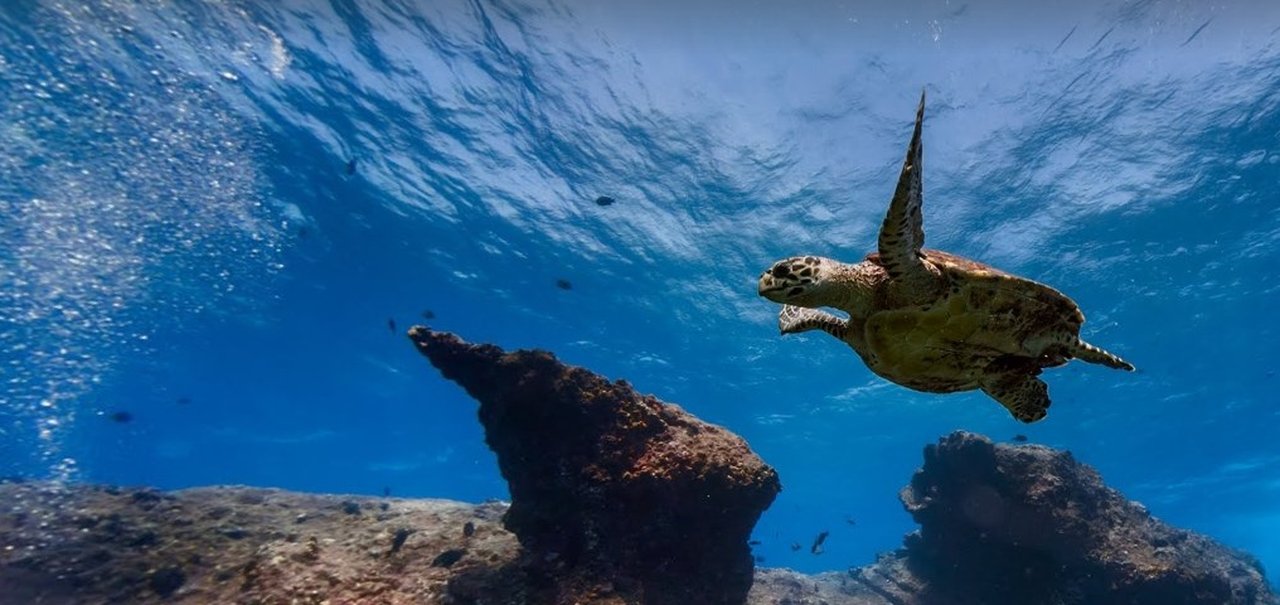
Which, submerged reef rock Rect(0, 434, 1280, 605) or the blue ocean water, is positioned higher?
the blue ocean water

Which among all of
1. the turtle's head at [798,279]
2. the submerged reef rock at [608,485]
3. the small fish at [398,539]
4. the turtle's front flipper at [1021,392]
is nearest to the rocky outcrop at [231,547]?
the small fish at [398,539]

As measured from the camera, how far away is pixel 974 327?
4.74 m

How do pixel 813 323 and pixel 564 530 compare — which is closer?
pixel 813 323

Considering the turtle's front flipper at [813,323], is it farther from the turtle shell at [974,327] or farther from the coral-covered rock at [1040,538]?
the coral-covered rock at [1040,538]

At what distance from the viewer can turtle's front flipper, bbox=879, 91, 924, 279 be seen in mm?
3547

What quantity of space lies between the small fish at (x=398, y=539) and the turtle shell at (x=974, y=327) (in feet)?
24.7

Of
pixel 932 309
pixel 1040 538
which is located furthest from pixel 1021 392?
pixel 1040 538

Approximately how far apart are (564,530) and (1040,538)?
973cm

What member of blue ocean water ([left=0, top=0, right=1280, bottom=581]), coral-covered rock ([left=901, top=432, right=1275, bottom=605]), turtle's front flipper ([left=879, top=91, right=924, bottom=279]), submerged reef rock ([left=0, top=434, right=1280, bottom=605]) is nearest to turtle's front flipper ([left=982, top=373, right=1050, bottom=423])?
turtle's front flipper ([left=879, top=91, right=924, bottom=279])

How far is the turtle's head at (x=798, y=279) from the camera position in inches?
176

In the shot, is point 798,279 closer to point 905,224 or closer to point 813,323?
point 905,224

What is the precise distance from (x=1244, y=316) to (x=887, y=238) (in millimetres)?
28280

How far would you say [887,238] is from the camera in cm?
395

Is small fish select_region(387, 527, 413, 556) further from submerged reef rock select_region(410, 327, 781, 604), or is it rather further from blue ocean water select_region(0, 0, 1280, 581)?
blue ocean water select_region(0, 0, 1280, 581)
